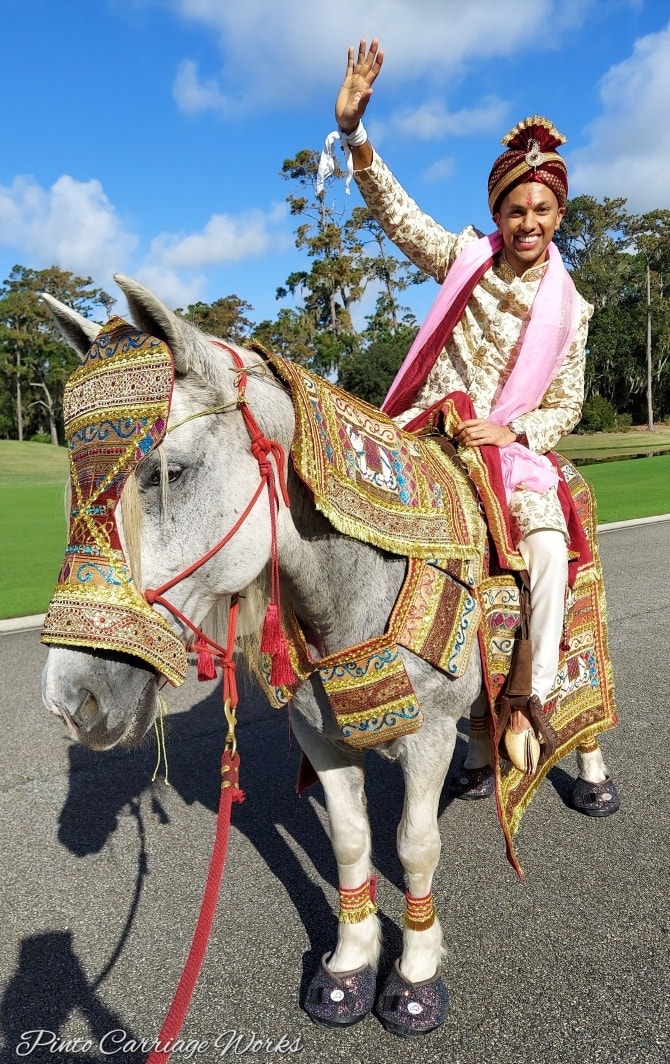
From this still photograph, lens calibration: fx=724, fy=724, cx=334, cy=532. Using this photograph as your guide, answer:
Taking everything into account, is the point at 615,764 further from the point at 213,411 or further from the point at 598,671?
the point at 213,411

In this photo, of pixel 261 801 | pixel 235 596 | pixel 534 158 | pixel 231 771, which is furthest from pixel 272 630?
pixel 261 801

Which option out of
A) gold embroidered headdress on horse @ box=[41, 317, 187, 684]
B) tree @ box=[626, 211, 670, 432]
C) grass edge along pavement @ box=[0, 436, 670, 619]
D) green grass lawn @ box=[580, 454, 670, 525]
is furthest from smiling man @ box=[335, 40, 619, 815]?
tree @ box=[626, 211, 670, 432]

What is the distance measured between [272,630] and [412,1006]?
1.40 meters

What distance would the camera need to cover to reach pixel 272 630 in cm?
194

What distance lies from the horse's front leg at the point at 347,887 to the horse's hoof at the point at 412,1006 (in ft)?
0.28

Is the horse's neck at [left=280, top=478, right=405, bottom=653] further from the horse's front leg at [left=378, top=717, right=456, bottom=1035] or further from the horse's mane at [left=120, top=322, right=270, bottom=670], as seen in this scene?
the horse's front leg at [left=378, top=717, right=456, bottom=1035]

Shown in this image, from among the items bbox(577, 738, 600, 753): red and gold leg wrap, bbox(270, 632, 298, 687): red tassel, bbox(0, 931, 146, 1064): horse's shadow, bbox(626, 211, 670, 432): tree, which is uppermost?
bbox(626, 211, 670, 432): tree

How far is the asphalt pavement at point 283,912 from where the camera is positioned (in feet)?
7.59

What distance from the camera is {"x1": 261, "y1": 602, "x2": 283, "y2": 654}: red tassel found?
1.93m

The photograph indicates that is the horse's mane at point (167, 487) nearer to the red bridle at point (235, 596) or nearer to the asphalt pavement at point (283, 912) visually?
the red bridle at point (235, 596)

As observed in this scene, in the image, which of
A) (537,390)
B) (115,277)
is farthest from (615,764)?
(115,277)

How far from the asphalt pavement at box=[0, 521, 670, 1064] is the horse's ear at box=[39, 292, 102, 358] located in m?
2.16

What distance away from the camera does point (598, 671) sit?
3561 millimetres

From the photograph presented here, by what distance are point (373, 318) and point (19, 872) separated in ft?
159
